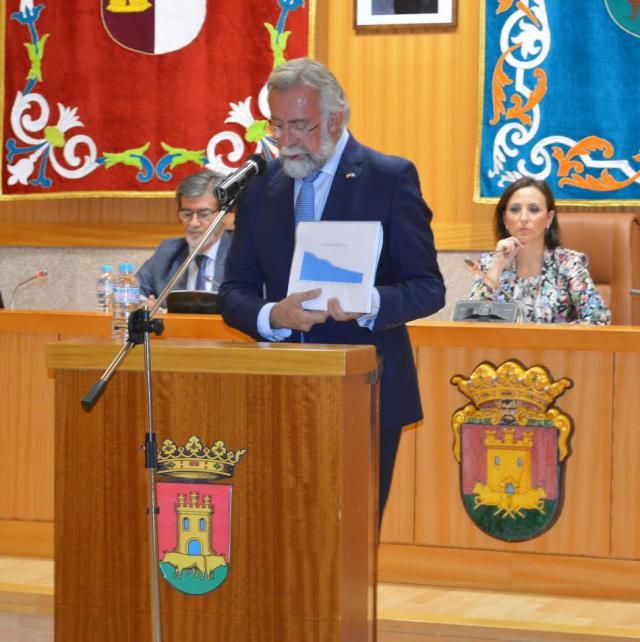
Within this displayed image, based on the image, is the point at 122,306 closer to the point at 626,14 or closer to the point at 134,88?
the point at 134,88

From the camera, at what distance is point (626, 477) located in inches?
125

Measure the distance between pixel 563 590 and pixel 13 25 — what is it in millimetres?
3913

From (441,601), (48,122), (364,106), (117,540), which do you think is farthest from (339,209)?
(48,122)

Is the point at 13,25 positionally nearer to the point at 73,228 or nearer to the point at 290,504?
the point at 73,228

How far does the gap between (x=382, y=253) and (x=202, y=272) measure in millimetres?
2218

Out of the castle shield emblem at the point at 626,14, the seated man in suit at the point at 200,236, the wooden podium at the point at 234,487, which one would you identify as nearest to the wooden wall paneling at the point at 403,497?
the wooden podium at the point at 234,487

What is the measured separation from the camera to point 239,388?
6.54 ft

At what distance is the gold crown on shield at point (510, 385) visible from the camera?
3227 mm

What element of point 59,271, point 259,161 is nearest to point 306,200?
point 259,161

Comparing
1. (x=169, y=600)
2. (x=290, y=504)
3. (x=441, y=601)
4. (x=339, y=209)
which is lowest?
(x=441, y=601)

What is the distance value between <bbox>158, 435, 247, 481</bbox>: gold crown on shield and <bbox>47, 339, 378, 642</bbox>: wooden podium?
0.01 meters

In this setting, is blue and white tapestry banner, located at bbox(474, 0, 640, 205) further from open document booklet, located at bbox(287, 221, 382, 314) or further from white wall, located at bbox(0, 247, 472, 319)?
open document booklet, located at bbox(287, 221, 382, 314)

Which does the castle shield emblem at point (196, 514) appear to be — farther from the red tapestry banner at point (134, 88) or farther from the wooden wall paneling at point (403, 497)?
the red tapestry banner at point (134, 88)

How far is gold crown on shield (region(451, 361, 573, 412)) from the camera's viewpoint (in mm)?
3227
